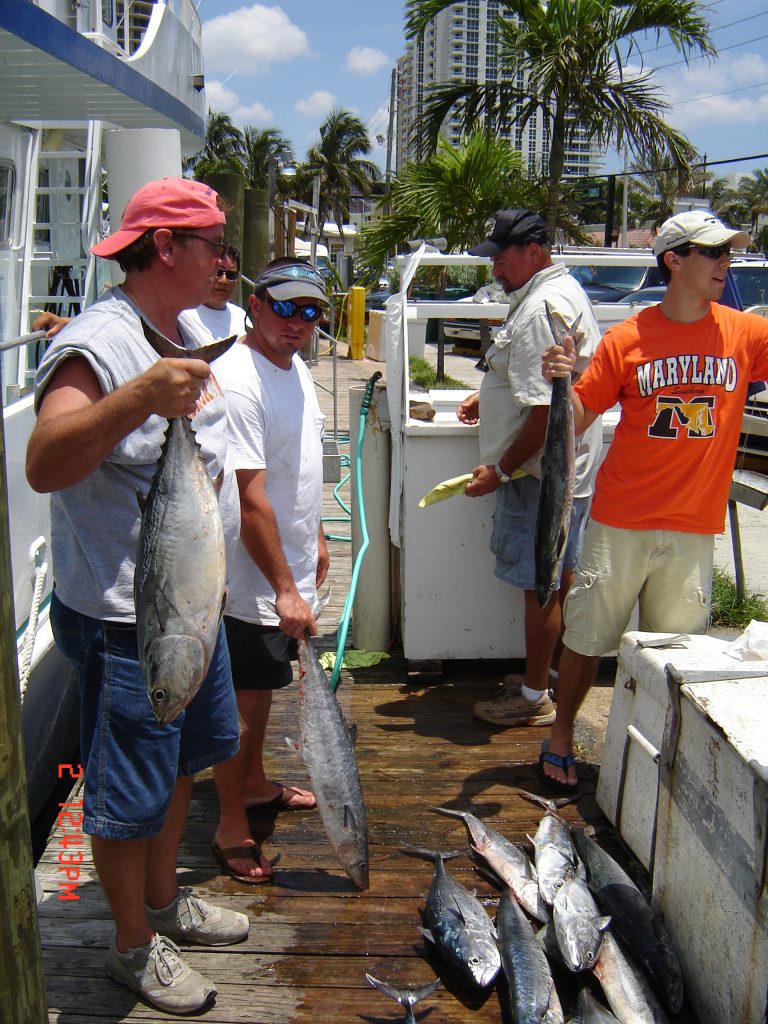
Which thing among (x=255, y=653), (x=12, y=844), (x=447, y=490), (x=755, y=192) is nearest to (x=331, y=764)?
(x=255, y=653)

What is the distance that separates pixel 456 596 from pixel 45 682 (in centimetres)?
200

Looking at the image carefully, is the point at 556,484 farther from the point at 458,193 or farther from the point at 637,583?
the point at 458,193

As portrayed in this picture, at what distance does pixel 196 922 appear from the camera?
102 inches

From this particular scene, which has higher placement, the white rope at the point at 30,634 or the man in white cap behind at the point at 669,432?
the man in white cap behind at the point at 669,432

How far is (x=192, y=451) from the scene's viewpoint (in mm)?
1940

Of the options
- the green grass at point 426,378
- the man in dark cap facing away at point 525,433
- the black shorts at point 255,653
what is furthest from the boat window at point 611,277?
the black shorts at point 255,653

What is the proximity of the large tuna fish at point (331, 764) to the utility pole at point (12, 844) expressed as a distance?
1154 millimetres

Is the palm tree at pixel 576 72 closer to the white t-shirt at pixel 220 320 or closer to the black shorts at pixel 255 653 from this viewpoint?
the white t-shirt at pixel 220 320

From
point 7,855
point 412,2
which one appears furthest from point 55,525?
point 412,2

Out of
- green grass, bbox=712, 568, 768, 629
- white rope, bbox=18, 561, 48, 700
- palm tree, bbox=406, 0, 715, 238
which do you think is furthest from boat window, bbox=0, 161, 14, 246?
palm tree, bbox=406, 0, 715, 238

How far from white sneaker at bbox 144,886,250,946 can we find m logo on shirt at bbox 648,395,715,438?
6.91 ft

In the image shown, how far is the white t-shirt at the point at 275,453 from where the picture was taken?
2.75 meters

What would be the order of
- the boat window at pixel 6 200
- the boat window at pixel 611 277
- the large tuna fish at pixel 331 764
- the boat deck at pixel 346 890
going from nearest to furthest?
the boat deck at pixel 346 890, the large tuna fish at pixel 331 764, the boat window at pixel 6 200, the boat window at pixel 611 277

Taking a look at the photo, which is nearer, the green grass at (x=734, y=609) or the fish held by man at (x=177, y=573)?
the fish held by man at (x=177, y=573)
